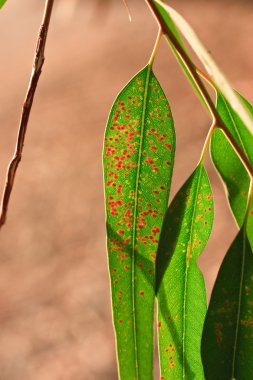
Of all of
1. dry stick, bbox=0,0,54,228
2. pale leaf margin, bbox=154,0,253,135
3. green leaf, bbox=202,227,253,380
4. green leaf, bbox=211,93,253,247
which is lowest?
green leaf, bbox=202,227,253,380

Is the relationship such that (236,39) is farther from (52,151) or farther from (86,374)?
(86,374)

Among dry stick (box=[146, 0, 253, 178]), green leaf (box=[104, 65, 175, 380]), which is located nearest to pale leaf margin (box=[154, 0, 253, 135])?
dry stick (box=[146, 0, 253, 178])

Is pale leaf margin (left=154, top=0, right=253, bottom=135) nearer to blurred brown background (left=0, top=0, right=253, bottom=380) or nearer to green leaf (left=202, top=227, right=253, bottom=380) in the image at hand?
green leaf (left=202, top=227, right=253, bottom=380)

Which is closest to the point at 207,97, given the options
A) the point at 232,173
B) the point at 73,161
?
the point at 232,173

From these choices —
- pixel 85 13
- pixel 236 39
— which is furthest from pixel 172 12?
pixel 85 13

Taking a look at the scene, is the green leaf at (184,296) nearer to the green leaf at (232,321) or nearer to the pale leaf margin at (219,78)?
the green leaf at (232,321)

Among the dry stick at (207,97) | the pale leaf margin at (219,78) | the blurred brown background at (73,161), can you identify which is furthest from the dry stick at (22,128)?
the blurred brown background at (73,161)

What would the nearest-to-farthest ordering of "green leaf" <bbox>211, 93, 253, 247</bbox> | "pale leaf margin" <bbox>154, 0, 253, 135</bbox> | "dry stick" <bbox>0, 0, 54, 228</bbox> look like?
"pale leaf margin" <bbox>154, 0, 253, 135</bbox> → "dry stick" <bbox>0, 0, 54, 228</bbox> → "green leaf" <bbox>211, 93, 253, 247</bbox>
